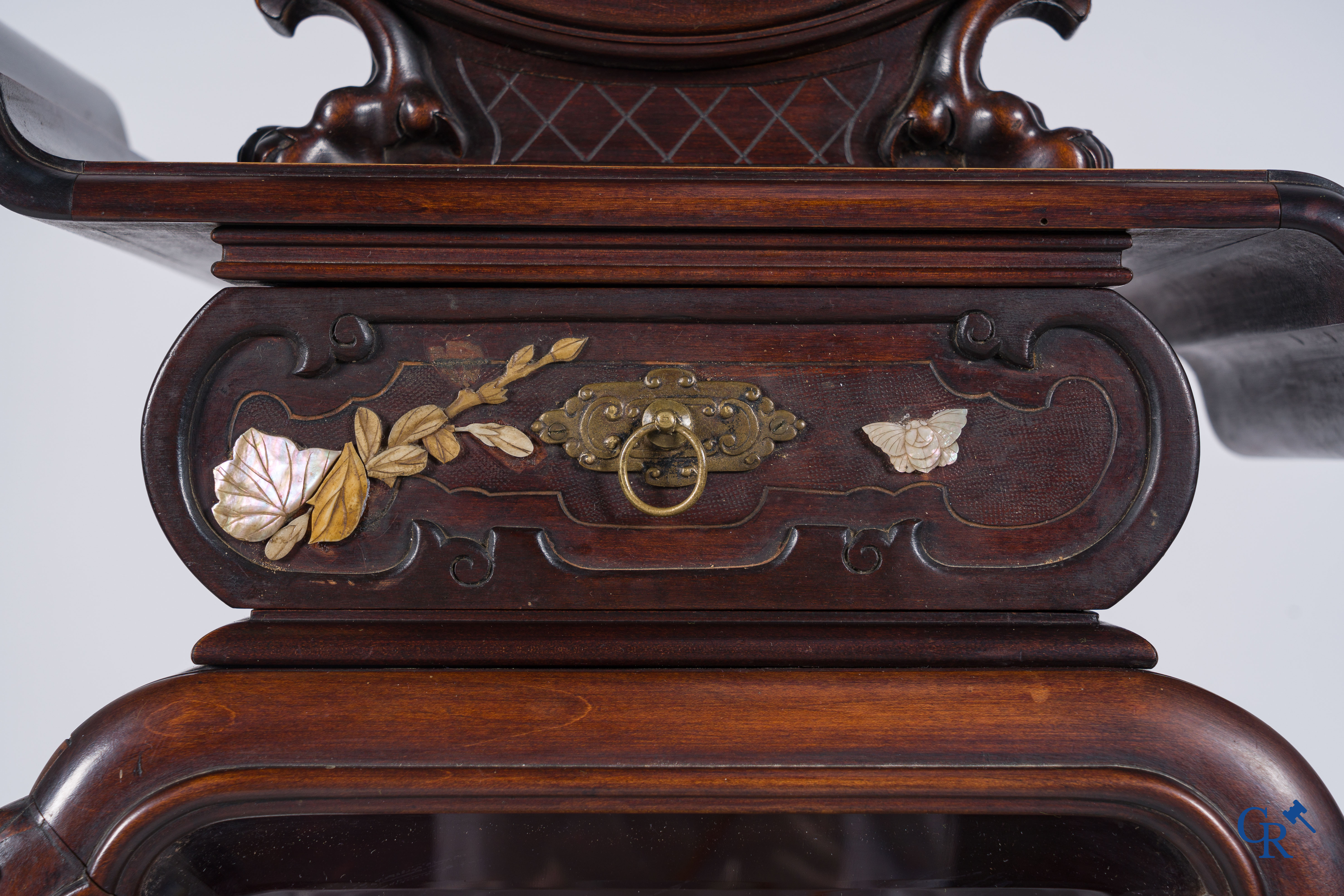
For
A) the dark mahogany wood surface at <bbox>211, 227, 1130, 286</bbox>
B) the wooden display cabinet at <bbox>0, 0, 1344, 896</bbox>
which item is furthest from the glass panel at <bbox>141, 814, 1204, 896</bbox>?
the dark mahogany wood surface at <bbox>211, 227, 1130, 286</bbox>

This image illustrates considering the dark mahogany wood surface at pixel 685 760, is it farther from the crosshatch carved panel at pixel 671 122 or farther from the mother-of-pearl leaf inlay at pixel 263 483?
the crosshatch carved panel at pixel 671 122

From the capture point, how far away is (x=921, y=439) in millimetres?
445

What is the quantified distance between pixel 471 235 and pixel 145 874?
376 mm

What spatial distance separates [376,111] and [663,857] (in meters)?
0.55

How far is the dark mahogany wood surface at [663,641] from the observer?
449 millimetres

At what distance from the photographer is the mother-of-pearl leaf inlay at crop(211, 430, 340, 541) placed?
44cm

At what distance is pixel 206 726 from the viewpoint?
0.43 m

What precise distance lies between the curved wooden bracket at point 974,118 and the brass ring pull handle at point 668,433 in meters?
0.27

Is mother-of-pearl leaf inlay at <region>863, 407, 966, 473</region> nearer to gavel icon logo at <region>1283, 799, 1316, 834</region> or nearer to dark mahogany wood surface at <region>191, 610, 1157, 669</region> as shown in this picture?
dark mahogany wood surface at <region>191, 610, 1157, 669</region>

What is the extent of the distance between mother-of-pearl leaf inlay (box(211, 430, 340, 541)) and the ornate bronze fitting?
0.12 meters

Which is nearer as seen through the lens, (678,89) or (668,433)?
(668,433)

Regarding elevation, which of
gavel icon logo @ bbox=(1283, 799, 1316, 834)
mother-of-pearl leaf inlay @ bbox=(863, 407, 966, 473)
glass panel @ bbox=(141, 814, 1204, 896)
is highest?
mother-of-pearl leaf inlay @ bbox=(863, 407, 966, 473)

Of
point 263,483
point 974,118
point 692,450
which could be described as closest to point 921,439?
point 692,450

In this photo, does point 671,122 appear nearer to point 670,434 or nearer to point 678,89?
point 678,89
